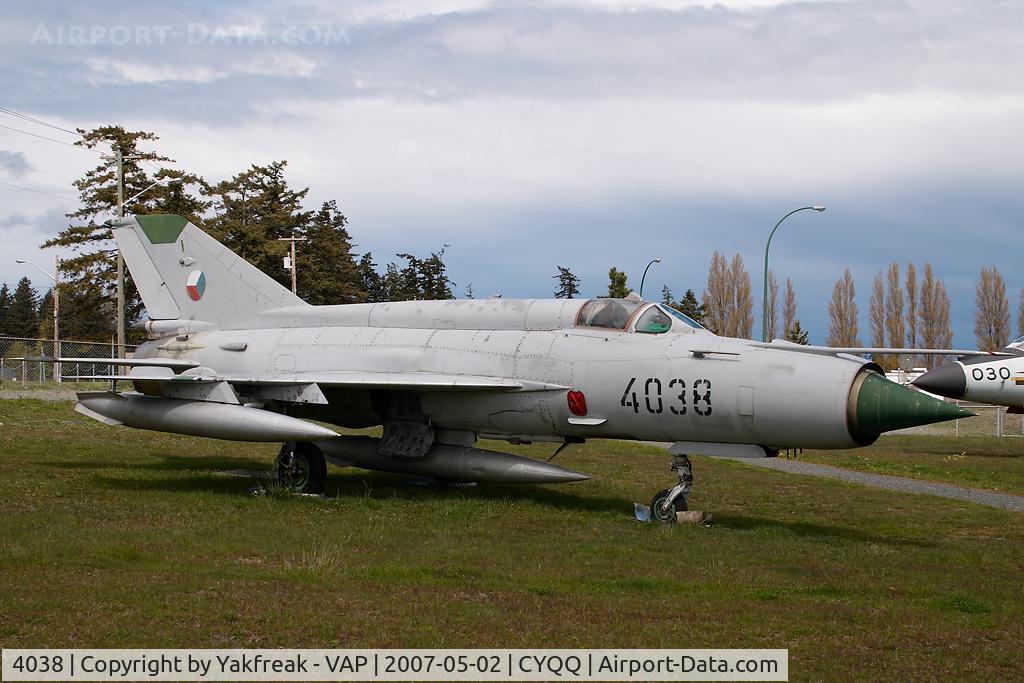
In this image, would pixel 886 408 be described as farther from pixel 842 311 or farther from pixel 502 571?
pixel 842 311

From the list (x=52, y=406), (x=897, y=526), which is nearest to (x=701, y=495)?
(x=897, y=526)

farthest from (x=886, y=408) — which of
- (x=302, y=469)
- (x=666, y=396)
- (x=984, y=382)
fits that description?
(x=984, y=382)

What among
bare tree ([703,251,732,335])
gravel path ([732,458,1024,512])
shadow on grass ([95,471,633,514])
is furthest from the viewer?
bare tree ([703,251,732,335])

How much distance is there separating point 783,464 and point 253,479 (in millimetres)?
14188

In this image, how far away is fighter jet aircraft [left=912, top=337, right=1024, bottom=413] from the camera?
24.2 meters

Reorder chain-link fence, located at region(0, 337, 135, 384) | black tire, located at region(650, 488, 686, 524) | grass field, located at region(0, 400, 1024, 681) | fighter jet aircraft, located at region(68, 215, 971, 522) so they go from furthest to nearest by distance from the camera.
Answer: chain-link fence, located at region(0, 337, 135, 384), black tire, located at region(650, 488, 686, 524), fighter jet aircraft, located at region(68, 215, 971, 522), grass field, located at region(0, 400, 1024, 681)

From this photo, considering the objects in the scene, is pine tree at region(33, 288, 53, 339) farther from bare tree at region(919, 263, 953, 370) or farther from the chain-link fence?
bare tree at region(919, 263, 953, 370)

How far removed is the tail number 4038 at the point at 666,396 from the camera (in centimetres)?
1295

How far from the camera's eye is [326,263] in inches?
2650

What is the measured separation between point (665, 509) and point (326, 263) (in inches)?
2217

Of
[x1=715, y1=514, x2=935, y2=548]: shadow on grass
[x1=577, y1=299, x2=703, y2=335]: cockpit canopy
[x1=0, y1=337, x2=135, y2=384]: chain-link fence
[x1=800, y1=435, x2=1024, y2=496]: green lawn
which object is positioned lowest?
[x1=800, y1=435, x2=1024, y2=496]: green lawn
